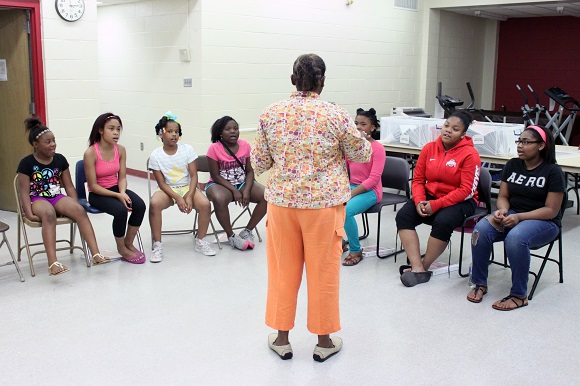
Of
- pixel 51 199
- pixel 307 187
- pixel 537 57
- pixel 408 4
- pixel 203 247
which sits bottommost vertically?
pixel 203 247

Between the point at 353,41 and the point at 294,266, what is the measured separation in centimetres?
551

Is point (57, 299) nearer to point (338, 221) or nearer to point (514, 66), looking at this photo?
point (338, 221)

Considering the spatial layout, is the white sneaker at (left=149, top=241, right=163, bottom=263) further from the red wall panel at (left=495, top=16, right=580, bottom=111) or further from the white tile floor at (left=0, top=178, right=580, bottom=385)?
the red wall panel at (left=495, top=16, right=580, bottom=111)

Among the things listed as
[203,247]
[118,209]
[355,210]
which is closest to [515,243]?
[355,210]

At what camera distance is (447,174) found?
13.0ft

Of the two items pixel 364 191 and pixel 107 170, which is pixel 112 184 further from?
pixel 364 191

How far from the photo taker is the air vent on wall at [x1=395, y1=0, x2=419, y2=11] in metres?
8.27

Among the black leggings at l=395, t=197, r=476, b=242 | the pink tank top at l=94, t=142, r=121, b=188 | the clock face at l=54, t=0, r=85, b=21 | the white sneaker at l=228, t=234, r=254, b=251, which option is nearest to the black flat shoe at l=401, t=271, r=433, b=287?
the black leggings at l=395, t=197, r=476, b=242

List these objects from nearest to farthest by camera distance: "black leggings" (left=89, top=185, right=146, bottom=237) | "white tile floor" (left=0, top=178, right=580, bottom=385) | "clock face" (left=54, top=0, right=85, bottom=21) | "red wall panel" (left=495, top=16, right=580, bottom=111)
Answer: "white tile floor" (left=0, top=178, right=580, bottom=385) < "black leggings" (left=89, top=185, right=146, bottom=237) < "clock face" (left=54, top=0, right=85, bottom=21) < "red wall panel" (left=495, top=16, right=580, bottom=111)

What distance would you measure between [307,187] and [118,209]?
1961 mm

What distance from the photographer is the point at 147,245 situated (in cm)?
471

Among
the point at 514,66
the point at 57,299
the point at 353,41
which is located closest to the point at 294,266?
the point at 57,299

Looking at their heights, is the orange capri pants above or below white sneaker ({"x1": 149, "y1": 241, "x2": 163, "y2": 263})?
above

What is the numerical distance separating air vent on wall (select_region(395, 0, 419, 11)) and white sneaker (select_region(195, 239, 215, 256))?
510cm
